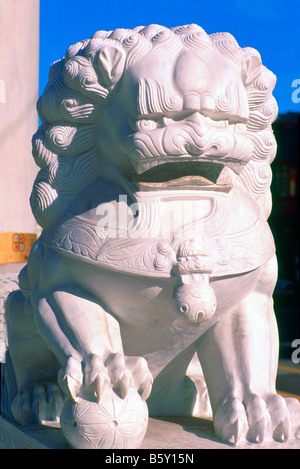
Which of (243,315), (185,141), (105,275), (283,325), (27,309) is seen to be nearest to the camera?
(185,141)

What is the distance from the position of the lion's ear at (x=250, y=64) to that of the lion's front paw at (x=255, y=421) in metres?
0.76

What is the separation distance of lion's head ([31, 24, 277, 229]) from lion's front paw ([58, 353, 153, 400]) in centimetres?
38

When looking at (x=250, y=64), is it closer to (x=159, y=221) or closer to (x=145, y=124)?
(x=145, y=124)

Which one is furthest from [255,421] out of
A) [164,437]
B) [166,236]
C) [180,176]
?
[180,176]

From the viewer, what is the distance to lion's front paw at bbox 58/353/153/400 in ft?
4.29

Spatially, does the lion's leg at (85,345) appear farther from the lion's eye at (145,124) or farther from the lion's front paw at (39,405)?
the lion's eye at (145,124)

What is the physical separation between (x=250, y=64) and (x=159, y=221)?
0.43m

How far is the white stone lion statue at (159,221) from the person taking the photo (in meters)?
1.33

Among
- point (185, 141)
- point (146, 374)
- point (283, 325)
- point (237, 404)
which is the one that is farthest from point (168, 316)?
point (283, 325)

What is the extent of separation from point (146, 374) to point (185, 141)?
518 millimetres

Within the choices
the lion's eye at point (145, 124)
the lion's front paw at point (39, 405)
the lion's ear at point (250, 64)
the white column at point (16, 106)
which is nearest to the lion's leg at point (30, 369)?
the lion's front paw at point (39, 405)

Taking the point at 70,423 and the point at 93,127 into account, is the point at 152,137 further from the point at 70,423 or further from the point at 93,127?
the point at 70,423

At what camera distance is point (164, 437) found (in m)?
1.52
